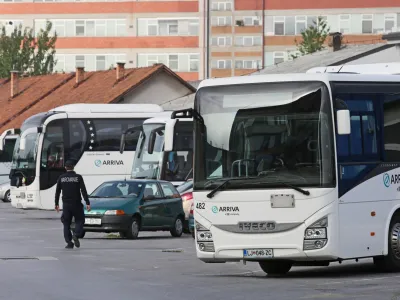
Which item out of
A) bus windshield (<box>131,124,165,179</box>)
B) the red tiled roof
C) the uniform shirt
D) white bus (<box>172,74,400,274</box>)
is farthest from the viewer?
the red tiled roof

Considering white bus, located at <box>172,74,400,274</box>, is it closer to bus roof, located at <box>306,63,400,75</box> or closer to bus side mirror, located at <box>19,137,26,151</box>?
bus roof, located at <box>306,63,400,75</box>

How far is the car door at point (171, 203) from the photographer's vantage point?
34753 mm

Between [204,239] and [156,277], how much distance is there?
0.87m

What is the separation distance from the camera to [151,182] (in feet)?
114

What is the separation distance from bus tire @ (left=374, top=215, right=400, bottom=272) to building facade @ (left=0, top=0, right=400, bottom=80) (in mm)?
93005

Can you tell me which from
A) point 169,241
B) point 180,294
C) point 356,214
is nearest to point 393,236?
point 356,214

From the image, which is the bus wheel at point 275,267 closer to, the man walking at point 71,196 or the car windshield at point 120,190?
the man walking at point 71,196

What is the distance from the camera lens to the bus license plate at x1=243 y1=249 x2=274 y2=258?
20.1m

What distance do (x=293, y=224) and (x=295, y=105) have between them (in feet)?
5.61

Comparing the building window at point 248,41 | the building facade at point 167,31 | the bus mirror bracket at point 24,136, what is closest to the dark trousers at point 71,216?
the bus mirror bracket at point 24,136

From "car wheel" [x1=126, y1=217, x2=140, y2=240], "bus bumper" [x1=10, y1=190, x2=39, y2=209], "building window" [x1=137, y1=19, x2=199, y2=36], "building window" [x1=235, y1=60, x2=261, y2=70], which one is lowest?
"bus bumper" [x1=10, y1=190, x2=39, y2=209]

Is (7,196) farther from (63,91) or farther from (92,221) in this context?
(92,221)

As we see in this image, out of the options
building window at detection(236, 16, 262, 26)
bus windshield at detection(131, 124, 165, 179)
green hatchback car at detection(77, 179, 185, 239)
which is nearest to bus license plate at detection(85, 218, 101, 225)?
green hatchback car at detection(77, 179, 185, 239)

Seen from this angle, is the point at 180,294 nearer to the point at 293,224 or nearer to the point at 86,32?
the point at 293,224
